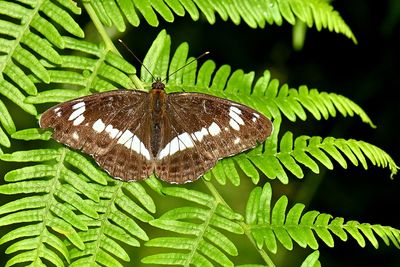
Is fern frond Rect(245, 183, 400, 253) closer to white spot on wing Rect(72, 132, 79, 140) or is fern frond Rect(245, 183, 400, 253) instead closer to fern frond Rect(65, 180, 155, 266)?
fern frond Rect(65, 180, 155, 266)

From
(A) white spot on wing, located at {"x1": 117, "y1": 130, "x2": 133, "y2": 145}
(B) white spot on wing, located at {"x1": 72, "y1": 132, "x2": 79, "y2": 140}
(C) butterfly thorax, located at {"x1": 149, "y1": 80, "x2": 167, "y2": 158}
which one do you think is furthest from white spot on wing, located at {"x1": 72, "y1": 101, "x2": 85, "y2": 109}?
(C) butterfly thorax, located at {"x1": 149, "y1": 80, "x2": 167, "y2": 158}

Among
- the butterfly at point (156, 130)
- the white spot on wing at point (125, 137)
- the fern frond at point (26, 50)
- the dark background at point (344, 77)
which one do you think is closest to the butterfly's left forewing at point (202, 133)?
the butterfly at point (156, 130)

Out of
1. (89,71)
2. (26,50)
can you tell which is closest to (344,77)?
(89,71)

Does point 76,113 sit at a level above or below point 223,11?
below

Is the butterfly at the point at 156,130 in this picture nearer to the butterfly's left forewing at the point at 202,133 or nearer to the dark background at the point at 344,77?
the butterfly's left forewing at the point at 202,133

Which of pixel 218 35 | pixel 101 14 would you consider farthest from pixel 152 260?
pixel 218 35

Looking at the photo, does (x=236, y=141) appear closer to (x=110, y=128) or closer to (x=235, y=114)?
(x=235, y=114)

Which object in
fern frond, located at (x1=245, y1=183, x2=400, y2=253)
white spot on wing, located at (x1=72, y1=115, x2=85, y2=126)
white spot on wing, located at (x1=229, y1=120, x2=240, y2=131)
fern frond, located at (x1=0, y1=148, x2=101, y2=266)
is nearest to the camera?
fern frond, located at (x1=0, y1=148, x2=101, y2=266)

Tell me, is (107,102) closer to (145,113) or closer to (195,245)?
(145,113)
